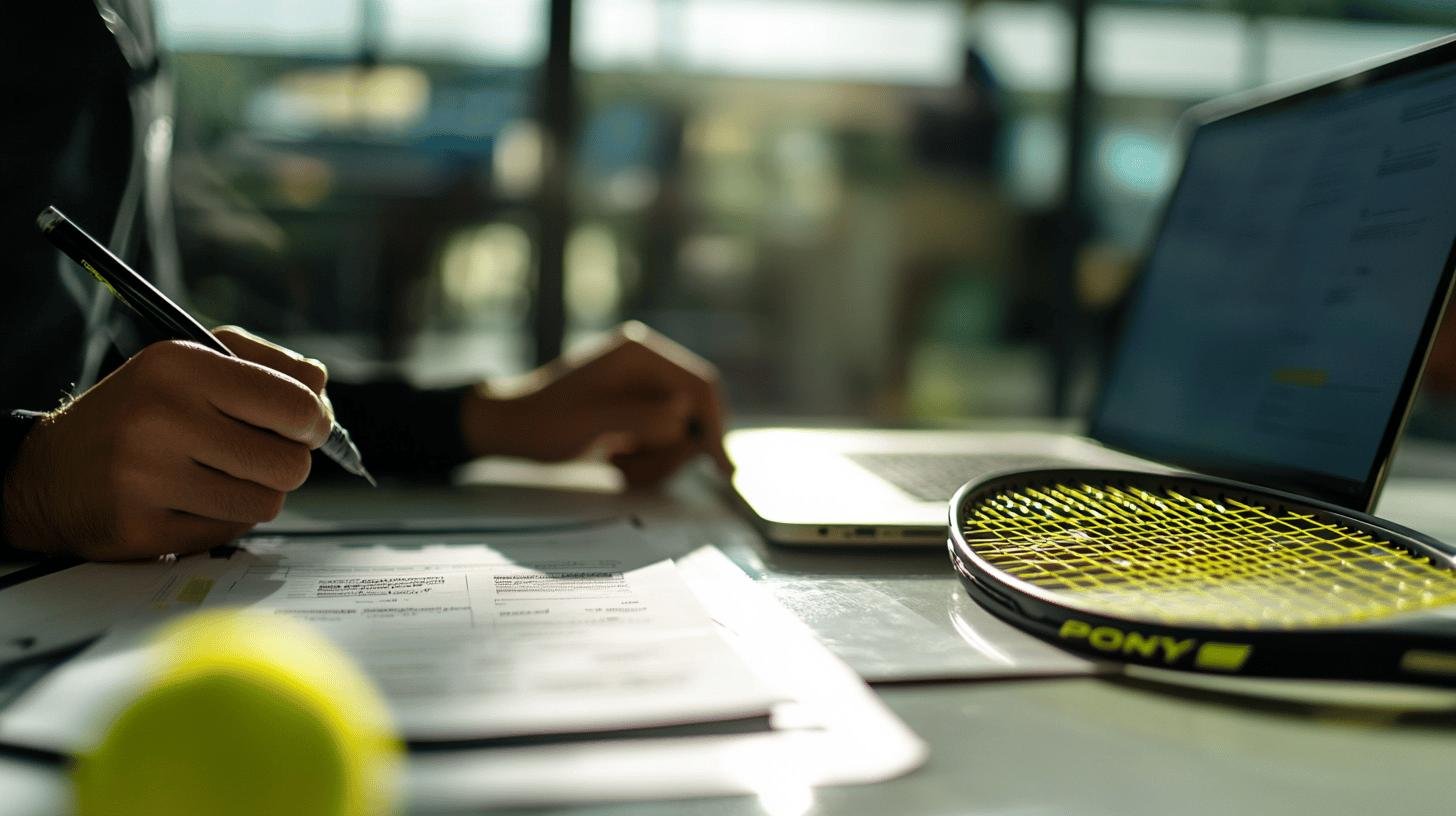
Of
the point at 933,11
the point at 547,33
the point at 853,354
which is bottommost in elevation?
Answer: the point at 853,354

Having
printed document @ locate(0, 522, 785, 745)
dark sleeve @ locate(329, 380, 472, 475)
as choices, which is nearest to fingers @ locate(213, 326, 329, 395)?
printed document @ locate(0, 522, 785, 745)

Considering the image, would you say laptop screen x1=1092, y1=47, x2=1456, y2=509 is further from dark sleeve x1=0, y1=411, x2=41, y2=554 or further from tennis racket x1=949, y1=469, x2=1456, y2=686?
dark sleeve x1=0, y1=411, x2=41, y2=554

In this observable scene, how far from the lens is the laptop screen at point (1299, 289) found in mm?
646

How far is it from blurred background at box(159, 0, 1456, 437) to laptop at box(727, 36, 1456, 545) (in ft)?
0.80

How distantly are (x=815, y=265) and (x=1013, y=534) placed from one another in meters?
4.23

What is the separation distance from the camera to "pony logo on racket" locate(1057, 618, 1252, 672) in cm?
37

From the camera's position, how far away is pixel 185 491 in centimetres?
54

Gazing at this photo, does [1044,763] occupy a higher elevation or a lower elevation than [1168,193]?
lower

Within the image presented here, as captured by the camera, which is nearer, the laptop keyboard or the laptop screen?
the laptop screen

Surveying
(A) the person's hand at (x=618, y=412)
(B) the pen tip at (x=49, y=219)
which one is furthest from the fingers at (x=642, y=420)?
(B) the pen tip at (x=49, y=219)

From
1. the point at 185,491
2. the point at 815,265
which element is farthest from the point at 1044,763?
the point at 815,265

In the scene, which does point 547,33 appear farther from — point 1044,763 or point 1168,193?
point 1044,763

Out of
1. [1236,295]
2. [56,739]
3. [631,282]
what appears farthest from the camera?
[631,282]

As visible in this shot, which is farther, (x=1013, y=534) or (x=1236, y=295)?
(x=1236, y=295)
